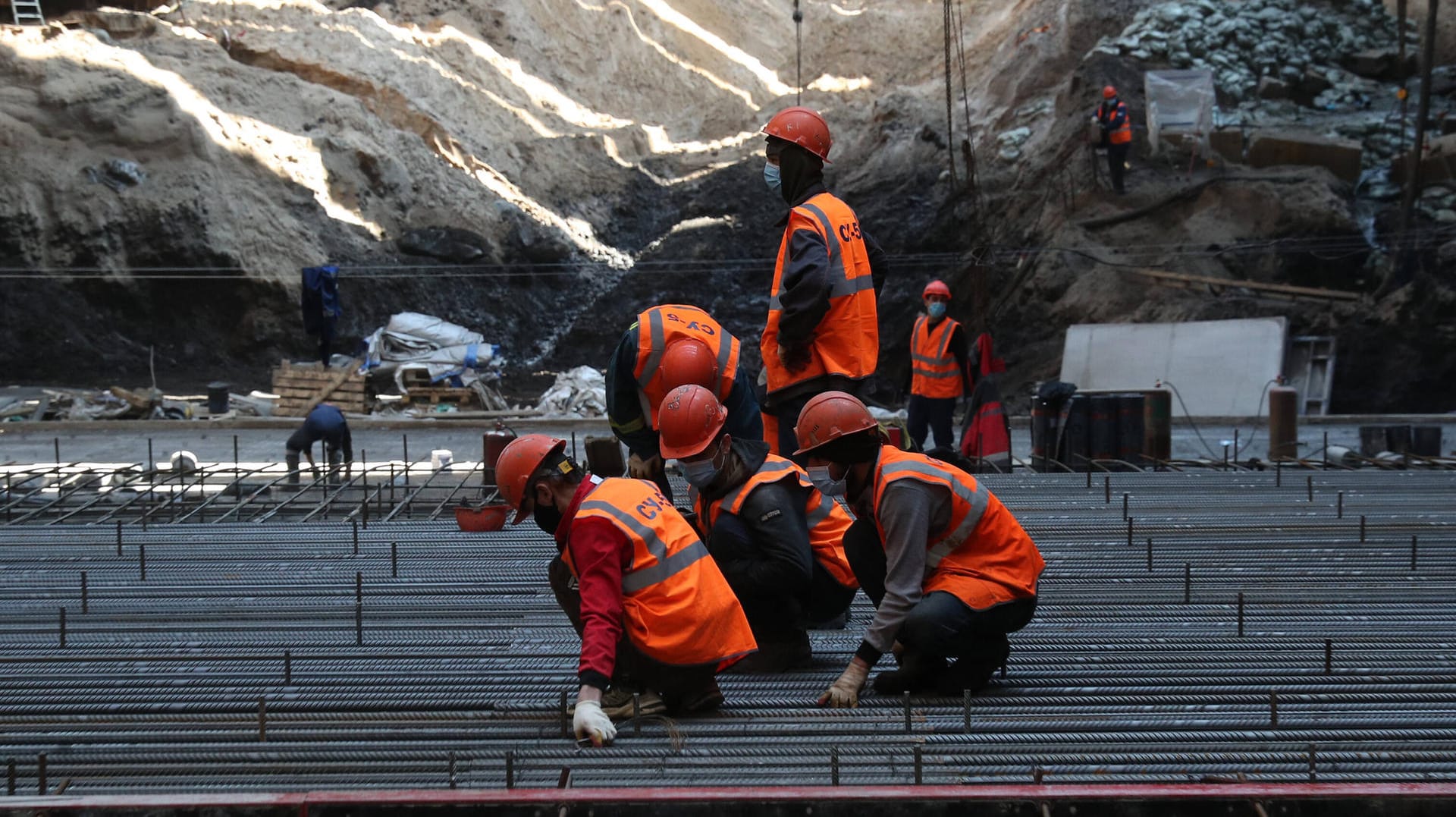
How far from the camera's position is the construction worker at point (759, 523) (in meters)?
4.01

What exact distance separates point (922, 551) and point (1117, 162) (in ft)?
60.8

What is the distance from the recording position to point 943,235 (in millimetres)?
24062

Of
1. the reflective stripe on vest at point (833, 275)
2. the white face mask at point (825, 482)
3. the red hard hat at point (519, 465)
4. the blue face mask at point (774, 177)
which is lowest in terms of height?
the white face mask at point (825, 482)

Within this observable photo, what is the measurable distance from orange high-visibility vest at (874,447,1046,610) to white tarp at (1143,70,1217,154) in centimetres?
1935

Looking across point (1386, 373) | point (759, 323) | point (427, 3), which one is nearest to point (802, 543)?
point (1386, 373)

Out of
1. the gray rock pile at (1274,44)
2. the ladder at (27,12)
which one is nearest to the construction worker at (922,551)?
the gray rock pile at (1274,44)

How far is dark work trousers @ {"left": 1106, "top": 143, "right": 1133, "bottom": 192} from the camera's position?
67.6ft

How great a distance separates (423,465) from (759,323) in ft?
39.2

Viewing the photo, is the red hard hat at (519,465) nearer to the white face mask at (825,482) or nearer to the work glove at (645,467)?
the white face mask at (825,482)

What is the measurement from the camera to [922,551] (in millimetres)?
3652

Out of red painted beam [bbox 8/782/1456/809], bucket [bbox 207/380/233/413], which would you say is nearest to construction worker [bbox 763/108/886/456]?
red painted beam [bbox 8/782/1456/809]

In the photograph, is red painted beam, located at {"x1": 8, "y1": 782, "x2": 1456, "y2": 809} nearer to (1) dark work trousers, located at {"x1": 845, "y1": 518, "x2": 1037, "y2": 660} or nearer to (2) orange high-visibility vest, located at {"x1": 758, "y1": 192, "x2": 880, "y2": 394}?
(1) dark work trousers, located at {"x1": 845, "y1": 518, "x2": 1037, "y2": 660}

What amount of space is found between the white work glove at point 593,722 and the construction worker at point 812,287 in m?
1.84

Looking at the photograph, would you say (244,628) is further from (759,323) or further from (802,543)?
(759,323)
